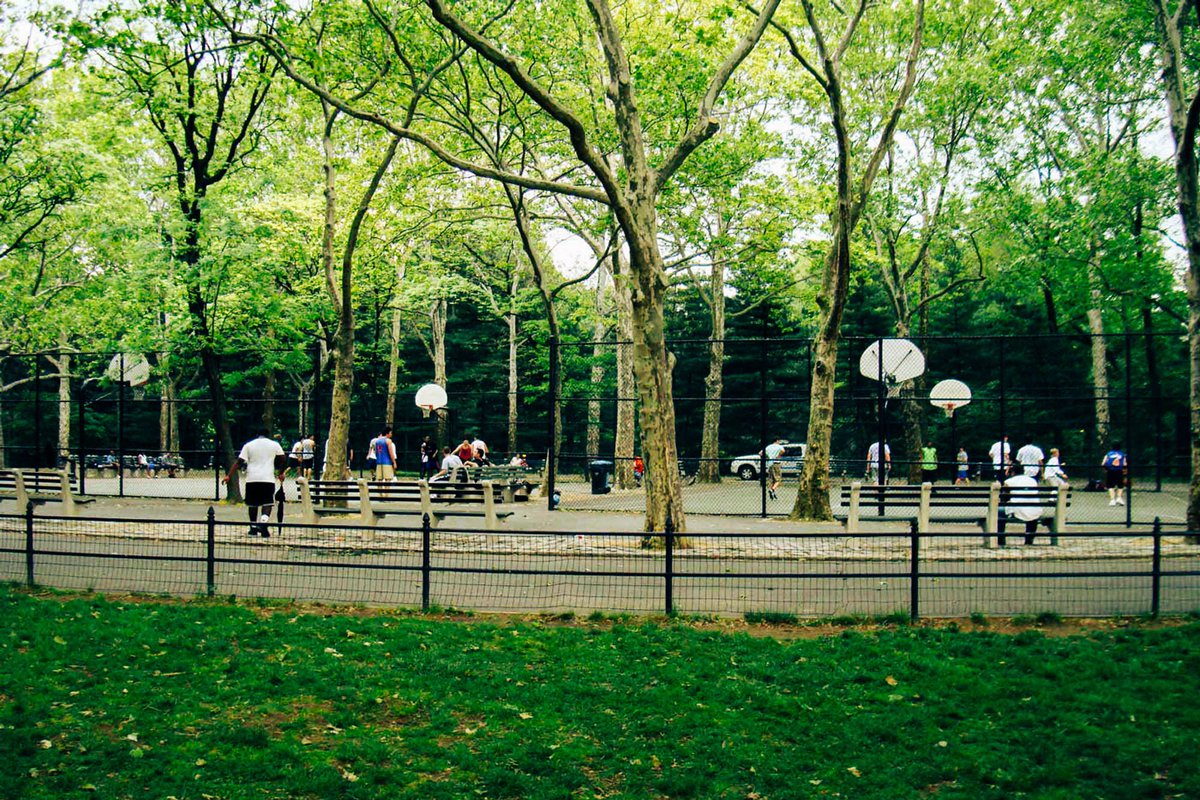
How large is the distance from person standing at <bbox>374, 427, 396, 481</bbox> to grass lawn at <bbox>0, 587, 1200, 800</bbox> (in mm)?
10172

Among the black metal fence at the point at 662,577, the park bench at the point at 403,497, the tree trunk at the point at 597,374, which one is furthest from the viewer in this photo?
the tree trunk at the point at 597,374

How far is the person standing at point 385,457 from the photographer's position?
60.6 ft

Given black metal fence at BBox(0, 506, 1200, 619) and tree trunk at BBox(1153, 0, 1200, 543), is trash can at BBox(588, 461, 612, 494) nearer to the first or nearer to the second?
black metal fence at BBox(0, 506, 1200, 619)

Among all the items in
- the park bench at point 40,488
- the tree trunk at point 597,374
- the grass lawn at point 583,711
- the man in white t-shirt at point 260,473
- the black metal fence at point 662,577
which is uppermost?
the tree trunk at point 597,374

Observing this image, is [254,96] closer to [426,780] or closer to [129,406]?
[426,780]

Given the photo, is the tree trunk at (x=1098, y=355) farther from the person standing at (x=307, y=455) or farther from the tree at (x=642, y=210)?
the person standing at (x=307, y=455)

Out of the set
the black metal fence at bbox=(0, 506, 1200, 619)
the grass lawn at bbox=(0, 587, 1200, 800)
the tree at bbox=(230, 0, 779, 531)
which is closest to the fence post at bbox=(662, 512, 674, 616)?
the black metal fence at bbox=(0, 506, 1200, 619)

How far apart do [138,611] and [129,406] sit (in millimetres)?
43393

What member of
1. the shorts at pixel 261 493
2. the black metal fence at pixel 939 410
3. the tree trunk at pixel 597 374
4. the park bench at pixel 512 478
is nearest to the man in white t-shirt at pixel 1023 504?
the park bench at pixel 512 478

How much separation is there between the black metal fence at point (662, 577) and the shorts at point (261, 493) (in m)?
1.09

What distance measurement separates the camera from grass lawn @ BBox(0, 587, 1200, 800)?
511cm

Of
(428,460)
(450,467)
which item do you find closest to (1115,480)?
(450,467)

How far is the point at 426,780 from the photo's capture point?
Answer: 5.12m

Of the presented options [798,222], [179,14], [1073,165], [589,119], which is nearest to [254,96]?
[179,14]
